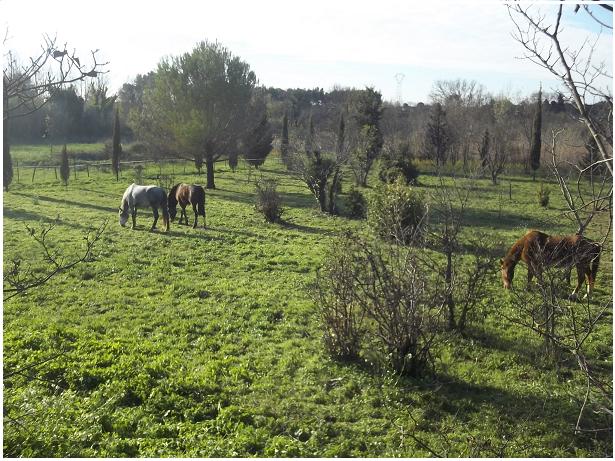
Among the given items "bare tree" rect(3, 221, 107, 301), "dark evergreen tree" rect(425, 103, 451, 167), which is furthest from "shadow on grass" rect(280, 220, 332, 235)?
"dark evergreen tree" rect(425, 103, 451, 167)

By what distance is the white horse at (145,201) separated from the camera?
14773mm

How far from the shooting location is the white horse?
48.5 feet

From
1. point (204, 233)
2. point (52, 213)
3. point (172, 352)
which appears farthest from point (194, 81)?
point (172, 352)

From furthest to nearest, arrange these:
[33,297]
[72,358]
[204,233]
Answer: [204,233], [33,297], [72,358]

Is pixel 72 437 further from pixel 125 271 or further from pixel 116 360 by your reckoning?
pixel 125 271

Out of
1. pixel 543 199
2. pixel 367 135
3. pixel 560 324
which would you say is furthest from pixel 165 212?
pixel 367 135

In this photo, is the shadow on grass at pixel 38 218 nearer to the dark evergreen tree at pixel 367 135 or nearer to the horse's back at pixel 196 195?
the horse's back at pixel 196 195

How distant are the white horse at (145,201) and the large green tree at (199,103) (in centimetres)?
935

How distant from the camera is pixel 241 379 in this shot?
5820 mm

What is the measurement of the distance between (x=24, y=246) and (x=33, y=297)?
4.01 meters

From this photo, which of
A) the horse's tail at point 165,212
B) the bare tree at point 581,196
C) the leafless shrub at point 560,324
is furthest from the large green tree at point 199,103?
the bare tree at point 581,196

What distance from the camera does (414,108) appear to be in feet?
188

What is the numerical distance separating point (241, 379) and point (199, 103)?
20923 millimetres

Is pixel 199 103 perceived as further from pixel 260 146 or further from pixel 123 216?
pixel 123 216
